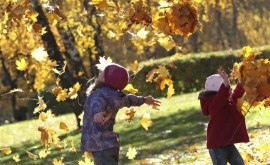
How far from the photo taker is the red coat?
15.9 ft

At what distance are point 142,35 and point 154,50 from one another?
33096 mm

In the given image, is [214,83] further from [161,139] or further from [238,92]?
[161,139]

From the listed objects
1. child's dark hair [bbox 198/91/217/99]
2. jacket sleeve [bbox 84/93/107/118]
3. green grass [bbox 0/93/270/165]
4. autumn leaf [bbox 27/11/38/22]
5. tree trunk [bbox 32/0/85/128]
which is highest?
autumn leaf [bbox 27/11/38/22]

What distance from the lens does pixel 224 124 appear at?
493 cm

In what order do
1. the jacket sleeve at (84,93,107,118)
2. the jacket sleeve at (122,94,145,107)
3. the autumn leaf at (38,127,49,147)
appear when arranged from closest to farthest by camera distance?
the jacket sleeve at (84,93,107,118) → the jacket sleeve at (122,94,145,107) → the autumn leaf at (38,127,49,147)

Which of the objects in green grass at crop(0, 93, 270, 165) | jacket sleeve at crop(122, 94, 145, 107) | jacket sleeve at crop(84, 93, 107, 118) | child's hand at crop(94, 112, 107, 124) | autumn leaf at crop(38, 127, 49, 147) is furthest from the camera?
green grass at crop(0, 93, 270, 165)

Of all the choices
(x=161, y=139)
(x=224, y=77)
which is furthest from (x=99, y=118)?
(x=161, y=139)

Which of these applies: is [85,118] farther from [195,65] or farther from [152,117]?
[195,65]

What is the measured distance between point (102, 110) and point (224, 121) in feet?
4.29

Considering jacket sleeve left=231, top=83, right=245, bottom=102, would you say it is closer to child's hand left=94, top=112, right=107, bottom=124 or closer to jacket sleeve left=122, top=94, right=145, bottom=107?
jacket sleeve left=122, top=94, right=145, bottom=107

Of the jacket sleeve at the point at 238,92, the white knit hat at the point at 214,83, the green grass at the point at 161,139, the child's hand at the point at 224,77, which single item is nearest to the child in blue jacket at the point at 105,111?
the child's hand at the point at 224,77

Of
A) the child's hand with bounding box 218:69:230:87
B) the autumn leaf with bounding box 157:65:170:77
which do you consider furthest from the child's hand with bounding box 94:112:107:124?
the child's hand with bounding box 218:69:230:87

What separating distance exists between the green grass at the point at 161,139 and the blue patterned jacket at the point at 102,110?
2.85 metres

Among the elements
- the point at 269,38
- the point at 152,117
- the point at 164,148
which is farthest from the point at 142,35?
the point at 269,38
